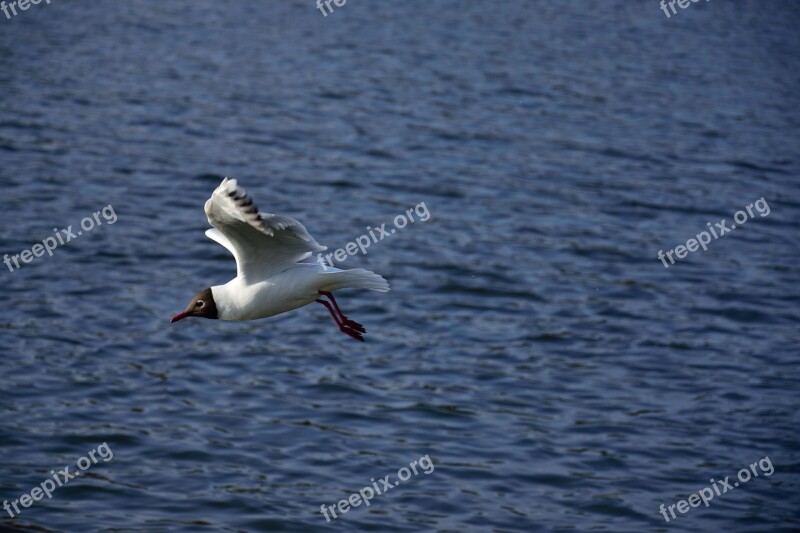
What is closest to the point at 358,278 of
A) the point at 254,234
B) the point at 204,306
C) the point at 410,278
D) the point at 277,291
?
the point at 277,291

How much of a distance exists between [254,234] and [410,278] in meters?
8.03

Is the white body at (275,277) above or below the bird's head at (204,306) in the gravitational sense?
above

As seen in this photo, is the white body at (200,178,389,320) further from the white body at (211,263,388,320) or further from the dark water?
the dark water

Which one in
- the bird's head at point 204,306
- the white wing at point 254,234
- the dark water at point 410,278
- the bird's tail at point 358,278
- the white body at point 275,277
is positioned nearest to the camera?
the white wing at point 254,234

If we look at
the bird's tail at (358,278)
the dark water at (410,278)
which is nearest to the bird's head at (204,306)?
the bird's tail at (358,278)

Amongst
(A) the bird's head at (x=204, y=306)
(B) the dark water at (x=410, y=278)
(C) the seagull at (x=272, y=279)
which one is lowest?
(B) the dark water at (x=410, y=278)

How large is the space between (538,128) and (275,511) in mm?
13117

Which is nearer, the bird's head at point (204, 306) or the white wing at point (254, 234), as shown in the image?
the white wing at point (254, 234)

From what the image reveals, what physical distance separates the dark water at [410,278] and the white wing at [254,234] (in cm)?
330

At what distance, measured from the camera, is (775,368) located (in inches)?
571

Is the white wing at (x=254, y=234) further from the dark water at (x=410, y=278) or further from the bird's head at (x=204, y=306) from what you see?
the dark water at (x=410, y=278)

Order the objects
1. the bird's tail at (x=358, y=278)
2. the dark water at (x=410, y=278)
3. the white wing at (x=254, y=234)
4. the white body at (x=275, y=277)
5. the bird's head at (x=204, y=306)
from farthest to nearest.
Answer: the dark water at (x=410, y=278) < the bird's head at (x=204, y=306) < the bird's tail at (x=358, y=278) < the white body at (x=275, y=277) < the white wing at (x=254, y=234)

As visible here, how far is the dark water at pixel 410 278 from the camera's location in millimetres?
11922

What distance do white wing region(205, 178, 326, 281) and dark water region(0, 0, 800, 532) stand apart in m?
3.30
